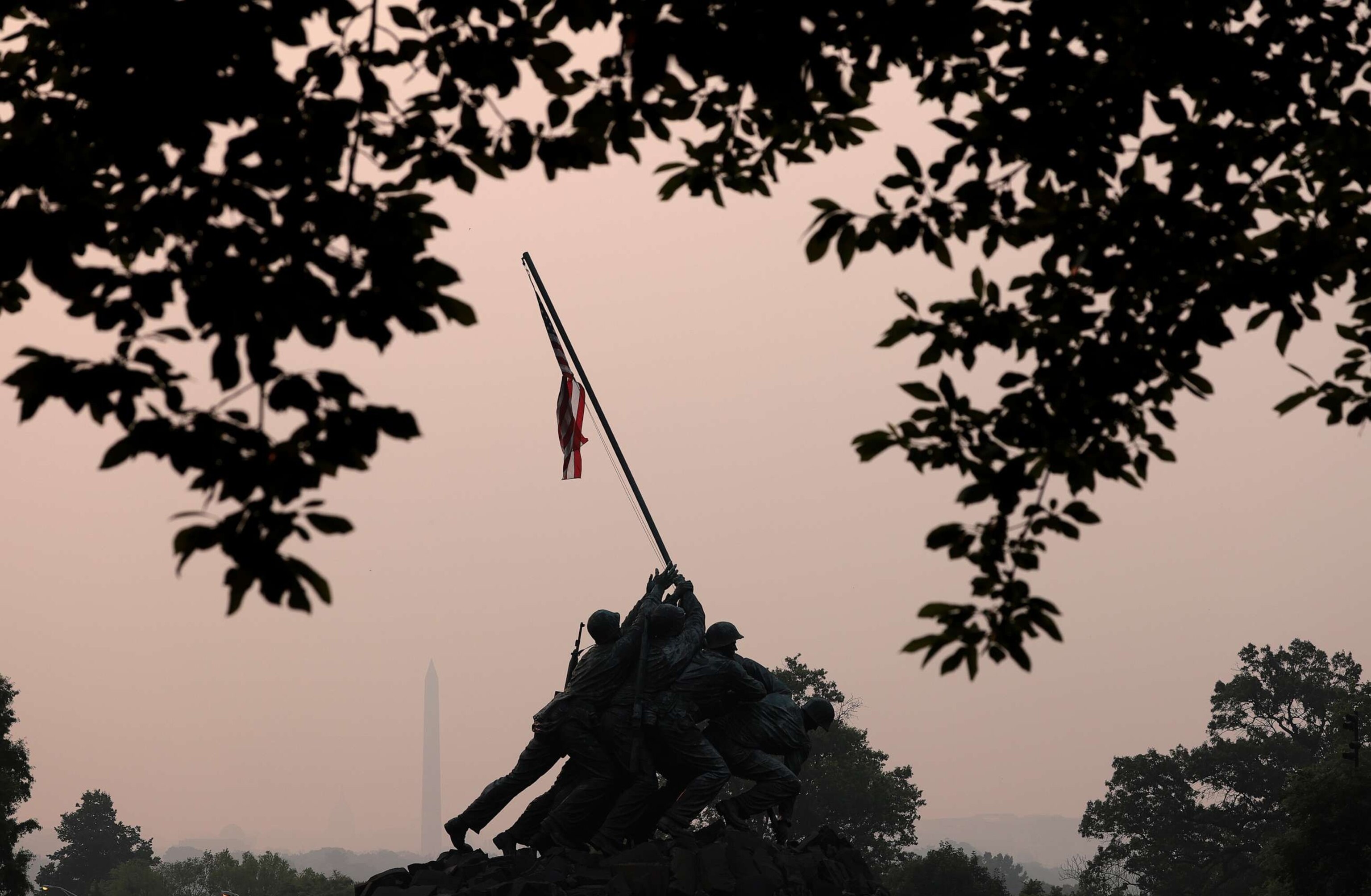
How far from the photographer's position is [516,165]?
6699mm

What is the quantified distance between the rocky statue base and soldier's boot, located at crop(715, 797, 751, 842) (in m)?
0.12

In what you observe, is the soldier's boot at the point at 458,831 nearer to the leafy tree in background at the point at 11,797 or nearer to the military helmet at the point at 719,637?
the military helmet at the point at 719,637

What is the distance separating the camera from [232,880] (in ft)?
200

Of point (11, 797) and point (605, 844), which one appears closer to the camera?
point (605, 844)

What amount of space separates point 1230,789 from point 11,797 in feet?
Result: 112

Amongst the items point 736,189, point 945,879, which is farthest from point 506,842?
point 945,879

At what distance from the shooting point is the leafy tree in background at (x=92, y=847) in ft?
225

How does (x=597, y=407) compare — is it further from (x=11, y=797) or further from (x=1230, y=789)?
(x=1230, y=789)

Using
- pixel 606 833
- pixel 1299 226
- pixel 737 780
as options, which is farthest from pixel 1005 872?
pixel 1299 226

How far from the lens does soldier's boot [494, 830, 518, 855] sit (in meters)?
15.5

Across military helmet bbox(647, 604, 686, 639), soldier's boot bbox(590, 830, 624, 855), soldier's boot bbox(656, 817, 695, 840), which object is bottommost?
soldier's boot bbox(590, 830, 624, 855)

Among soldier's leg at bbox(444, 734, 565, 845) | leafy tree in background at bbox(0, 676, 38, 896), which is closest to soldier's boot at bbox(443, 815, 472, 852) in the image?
soldier's leg at bbox(444, 734, 565, 845)

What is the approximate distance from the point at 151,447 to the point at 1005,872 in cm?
11288

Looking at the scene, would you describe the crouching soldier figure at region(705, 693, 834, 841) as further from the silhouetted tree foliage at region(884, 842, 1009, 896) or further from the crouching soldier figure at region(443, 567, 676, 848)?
the silhouetted tree foliage at region(884, 842, 1009, 896)
